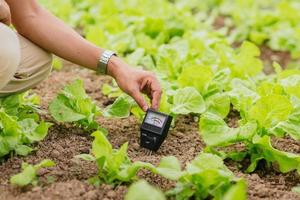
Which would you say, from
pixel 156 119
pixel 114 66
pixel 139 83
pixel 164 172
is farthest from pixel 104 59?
pixel 164 172

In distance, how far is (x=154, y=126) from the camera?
2475mm

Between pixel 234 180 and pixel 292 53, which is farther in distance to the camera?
pixel 292 53

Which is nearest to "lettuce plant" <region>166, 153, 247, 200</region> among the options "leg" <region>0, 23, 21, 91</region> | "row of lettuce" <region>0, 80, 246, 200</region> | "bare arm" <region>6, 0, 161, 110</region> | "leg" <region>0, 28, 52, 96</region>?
"row of lettuce" <region>0, 80, 246, 200</region>

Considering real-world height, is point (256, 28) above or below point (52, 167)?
above

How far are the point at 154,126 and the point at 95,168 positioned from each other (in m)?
0.32

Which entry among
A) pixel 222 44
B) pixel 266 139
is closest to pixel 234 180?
pixel 266 139

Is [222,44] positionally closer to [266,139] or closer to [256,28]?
[256,28]

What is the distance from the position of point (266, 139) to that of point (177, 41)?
1783mm

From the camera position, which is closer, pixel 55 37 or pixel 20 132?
pixel 20 132

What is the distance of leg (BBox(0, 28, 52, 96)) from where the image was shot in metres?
2.65

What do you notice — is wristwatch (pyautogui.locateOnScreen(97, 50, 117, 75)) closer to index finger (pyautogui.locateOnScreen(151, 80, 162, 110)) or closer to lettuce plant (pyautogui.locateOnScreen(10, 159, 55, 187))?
index finger (pyautogui.locateOnScreen(151, 80, 162, 110))

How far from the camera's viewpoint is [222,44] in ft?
12.5

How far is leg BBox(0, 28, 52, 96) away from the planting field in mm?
65

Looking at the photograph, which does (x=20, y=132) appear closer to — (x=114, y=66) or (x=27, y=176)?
(x=27, y=176)
